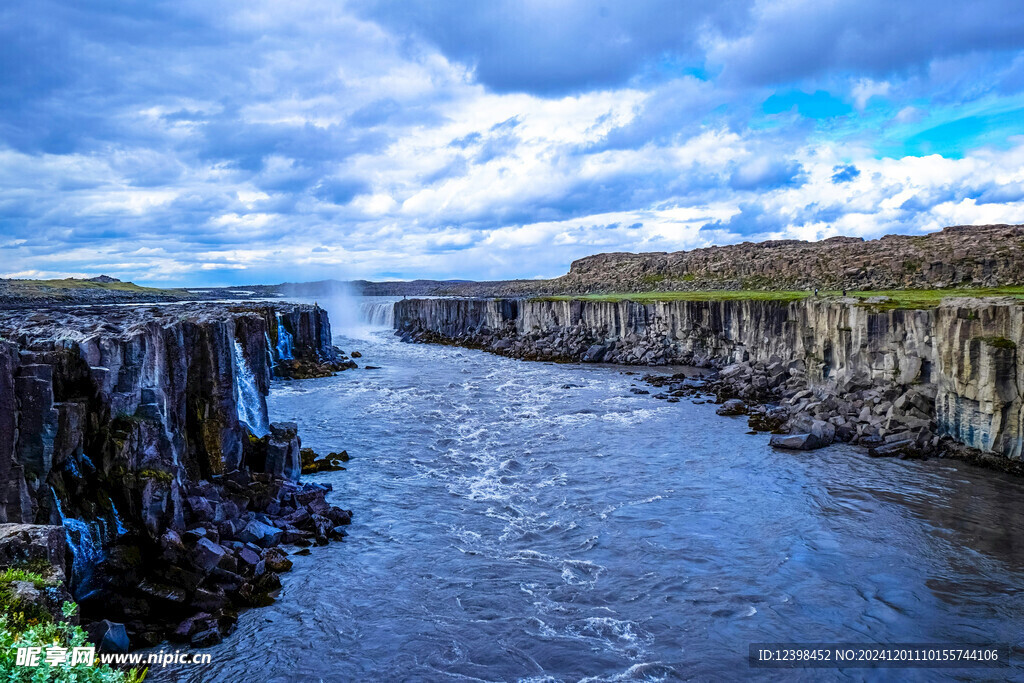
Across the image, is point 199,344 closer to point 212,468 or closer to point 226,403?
point 226,403

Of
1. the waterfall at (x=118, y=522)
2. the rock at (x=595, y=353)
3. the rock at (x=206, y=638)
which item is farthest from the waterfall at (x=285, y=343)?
the rock at (x=206, y=638)

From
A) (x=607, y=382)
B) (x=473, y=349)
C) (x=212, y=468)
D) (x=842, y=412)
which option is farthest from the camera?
(x=473, y=349)

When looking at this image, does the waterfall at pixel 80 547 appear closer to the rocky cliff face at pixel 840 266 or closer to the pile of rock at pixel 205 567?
the pile of rock at pixel 205 567

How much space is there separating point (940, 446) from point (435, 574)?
2095 cm

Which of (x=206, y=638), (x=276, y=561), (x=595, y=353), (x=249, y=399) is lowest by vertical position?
(x=206, y=638)

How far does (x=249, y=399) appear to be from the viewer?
2759 cm

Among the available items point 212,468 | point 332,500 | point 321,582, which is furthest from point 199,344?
point 321,582

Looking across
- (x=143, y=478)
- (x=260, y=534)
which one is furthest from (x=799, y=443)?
Result: (x=143, y=478)

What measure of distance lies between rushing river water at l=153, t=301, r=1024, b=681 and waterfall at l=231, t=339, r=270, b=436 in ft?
11.9

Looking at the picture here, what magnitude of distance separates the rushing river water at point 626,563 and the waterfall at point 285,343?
1136 inches

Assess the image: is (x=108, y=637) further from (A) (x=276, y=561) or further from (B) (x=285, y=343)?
(B) (x=285, y=343)

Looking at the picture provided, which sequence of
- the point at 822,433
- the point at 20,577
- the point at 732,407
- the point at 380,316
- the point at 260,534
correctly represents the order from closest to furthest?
the point at 20,577, the point at 260,534, the point at 822,433, the point at 732,407, the point at 380,316

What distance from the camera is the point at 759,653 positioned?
44.5 ft

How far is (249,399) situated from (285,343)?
31.9m
